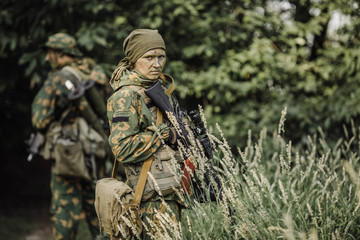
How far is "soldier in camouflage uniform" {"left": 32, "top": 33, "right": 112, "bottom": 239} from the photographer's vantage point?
3.99 metres

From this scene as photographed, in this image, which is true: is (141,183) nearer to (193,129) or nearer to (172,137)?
(172,137)

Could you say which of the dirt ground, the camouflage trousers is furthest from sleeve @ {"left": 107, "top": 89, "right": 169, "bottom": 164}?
the dirt ground

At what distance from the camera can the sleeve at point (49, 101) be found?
13.0ft

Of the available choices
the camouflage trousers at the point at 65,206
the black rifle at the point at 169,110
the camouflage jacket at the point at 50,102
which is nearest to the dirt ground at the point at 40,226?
the camouflage trousers at the point at 65,206

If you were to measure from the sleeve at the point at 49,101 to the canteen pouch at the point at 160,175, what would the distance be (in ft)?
5.72

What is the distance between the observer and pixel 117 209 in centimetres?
244

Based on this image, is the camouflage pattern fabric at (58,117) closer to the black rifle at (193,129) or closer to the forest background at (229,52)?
the forest background at (229,52)

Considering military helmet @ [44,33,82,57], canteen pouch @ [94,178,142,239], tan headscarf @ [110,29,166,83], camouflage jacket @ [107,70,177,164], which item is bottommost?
canteen pouch @ [94,178,142,239]

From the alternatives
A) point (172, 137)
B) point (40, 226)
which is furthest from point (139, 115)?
point (40, 226)

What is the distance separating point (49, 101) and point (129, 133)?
1845mm

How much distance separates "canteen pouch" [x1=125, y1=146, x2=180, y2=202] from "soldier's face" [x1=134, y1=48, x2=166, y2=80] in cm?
51

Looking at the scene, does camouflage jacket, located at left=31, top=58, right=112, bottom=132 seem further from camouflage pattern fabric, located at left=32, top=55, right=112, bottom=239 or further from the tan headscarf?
the tan headscarf

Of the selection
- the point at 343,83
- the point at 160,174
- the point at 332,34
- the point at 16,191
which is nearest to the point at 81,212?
the point at 160,174

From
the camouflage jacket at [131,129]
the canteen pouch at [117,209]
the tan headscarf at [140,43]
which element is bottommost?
the canteen pouch at [117,209]
